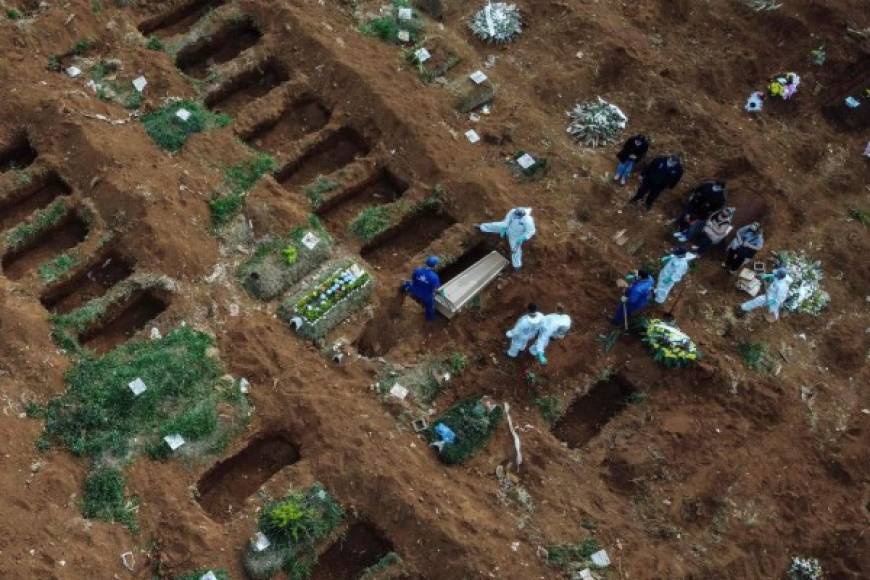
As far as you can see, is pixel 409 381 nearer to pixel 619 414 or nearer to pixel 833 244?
pixel 619 414

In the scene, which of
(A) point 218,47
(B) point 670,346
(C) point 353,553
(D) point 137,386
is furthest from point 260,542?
(A) point 218,47

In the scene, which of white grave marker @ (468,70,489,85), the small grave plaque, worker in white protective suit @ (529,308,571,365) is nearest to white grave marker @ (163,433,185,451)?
the small grave plaque

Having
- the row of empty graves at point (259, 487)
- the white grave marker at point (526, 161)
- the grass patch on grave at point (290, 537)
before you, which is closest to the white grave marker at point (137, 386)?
the row of empty graves at point (259, 487)

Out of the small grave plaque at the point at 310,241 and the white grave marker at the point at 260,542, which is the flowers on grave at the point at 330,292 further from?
the white grave marker at the point at 260,542

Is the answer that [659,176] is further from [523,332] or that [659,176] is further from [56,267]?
[56,267]

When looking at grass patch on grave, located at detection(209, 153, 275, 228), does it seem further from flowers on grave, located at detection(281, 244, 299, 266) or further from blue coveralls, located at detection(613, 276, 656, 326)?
blue coveralls, located at detection(613, 276, 656, 326)
